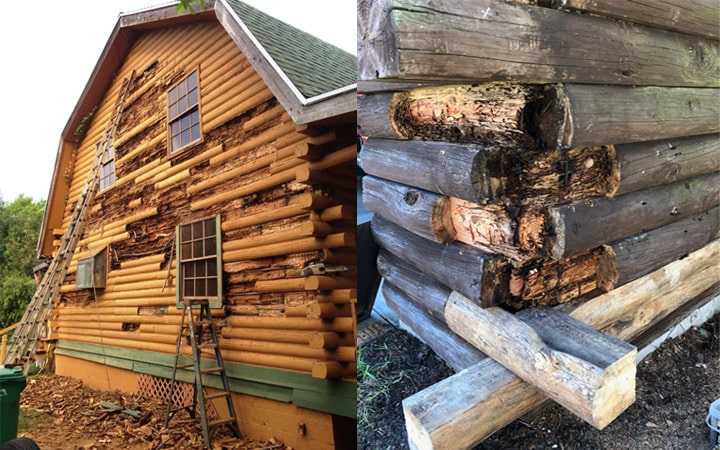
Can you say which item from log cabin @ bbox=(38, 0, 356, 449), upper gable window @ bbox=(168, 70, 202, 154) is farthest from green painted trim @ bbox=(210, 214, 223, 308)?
upper gable window @ bbox=(168, 70, 202, 154)

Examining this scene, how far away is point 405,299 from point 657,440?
70 cm

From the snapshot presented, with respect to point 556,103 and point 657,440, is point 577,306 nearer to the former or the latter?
point 657,440

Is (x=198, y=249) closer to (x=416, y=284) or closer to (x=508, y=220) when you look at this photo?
(x=416, y=284)

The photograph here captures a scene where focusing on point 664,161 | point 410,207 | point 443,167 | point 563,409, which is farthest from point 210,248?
point 664,161

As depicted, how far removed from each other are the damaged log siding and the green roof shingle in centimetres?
10

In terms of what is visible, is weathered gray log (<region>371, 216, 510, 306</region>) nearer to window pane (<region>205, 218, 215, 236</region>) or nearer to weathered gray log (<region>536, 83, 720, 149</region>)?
weathered gray log (<region>536, 83, 720, 149</region>)

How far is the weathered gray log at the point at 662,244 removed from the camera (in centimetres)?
131

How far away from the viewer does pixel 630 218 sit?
1.28 m

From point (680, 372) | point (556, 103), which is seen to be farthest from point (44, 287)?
point (680, 372)

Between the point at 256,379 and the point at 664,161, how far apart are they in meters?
1.30

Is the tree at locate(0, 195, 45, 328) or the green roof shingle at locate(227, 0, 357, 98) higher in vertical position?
the green roof shingle at locate(227, 0, 357, 98)

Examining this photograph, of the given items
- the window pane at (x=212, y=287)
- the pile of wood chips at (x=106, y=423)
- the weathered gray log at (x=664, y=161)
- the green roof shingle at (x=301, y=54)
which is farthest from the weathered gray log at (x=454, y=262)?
the pile of wood chips at (x=106, y=423)

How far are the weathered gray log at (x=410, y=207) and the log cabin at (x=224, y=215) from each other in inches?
7.6

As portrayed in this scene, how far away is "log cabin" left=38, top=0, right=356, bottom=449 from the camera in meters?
1.48
